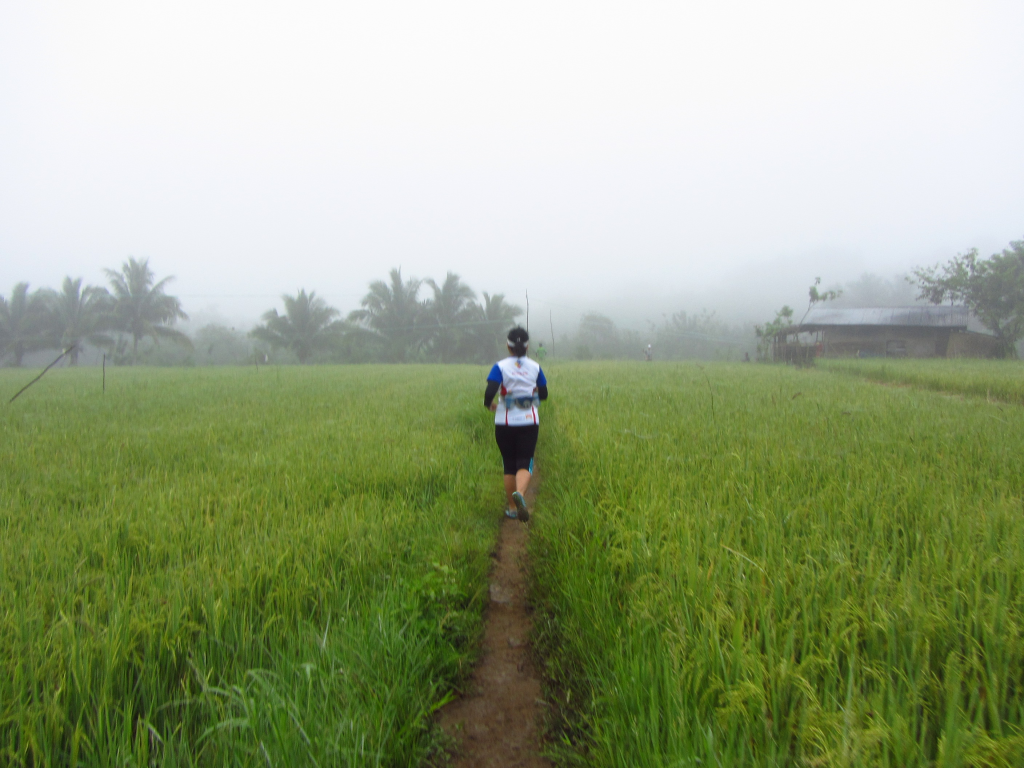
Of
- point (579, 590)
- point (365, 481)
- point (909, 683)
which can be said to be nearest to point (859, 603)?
point (909, 683)

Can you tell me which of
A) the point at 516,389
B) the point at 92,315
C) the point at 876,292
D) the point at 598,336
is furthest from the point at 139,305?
the point at 876,292

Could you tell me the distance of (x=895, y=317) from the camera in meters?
26.0

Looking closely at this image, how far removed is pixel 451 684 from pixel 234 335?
A: 190 feet

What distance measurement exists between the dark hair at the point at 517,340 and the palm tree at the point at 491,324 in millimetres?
35261

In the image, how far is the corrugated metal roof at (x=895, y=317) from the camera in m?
24.8

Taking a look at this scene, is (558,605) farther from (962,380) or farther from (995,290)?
(995,290)

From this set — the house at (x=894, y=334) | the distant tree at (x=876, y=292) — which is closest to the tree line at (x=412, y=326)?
the house at (x=894, y=334)

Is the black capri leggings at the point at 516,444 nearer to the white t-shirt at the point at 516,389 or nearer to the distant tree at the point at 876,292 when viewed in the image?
the white t-shirt at the point at 516,389

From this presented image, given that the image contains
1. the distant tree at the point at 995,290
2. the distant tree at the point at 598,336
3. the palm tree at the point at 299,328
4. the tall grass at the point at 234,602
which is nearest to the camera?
the tall grass at the point at 234,602

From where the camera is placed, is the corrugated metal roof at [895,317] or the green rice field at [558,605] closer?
the green rice field at [558,605]

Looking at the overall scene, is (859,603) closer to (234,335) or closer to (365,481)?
(365,481)

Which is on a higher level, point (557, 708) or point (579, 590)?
point (579, 590)

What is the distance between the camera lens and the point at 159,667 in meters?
1.59

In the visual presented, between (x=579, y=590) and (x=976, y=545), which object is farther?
(x=579, y=590)
